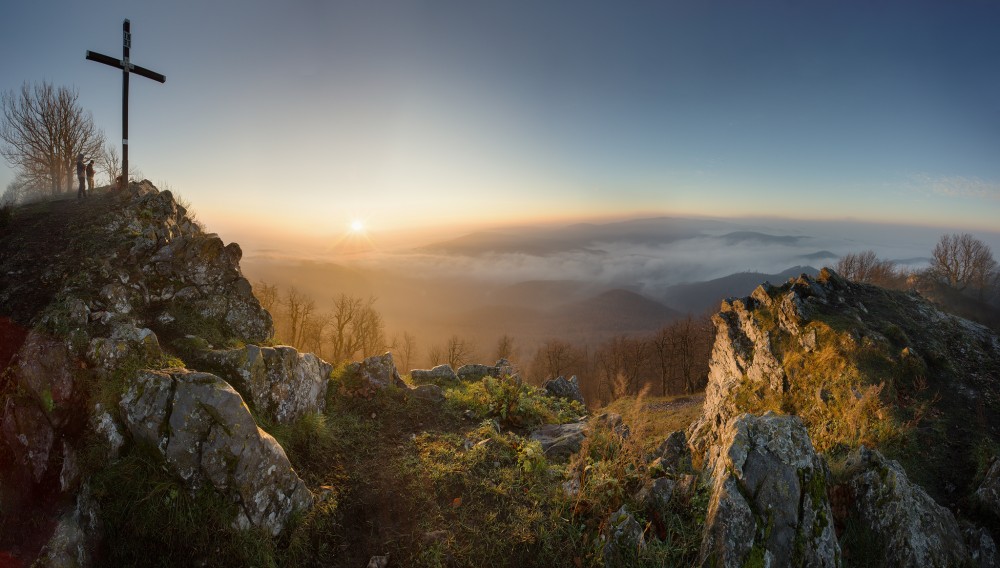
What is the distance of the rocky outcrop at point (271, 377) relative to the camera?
9197 millimetres

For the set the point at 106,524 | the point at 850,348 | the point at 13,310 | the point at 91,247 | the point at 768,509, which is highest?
the point at 91,247

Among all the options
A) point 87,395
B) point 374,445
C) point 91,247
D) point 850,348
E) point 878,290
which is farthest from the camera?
point 878,290

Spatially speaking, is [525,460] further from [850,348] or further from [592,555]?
[850,348]

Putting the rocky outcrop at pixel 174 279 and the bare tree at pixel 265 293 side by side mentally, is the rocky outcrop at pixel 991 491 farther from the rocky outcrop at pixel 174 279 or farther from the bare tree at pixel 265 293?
the bare tree at pixel 265 293

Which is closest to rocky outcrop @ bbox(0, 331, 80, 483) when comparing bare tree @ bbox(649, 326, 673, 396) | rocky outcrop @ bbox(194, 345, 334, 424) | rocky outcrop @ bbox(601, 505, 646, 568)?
rocky outcrop @ bbox(194, 345, 334, 424)

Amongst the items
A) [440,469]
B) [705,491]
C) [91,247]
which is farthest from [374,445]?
[91,247]

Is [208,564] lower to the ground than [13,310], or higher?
lower

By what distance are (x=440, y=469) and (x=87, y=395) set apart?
6.95 meters

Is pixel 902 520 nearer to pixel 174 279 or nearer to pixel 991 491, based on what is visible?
pixel 991 491

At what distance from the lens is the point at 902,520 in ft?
19.9

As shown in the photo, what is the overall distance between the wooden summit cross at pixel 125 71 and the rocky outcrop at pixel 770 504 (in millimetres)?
21290

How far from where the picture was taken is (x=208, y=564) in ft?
20.1

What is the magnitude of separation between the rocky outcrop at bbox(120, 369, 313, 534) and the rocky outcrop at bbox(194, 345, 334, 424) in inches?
78.8

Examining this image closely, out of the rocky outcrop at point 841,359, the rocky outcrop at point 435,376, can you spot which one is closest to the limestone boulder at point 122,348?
the rocky outcrop at point 841,359
